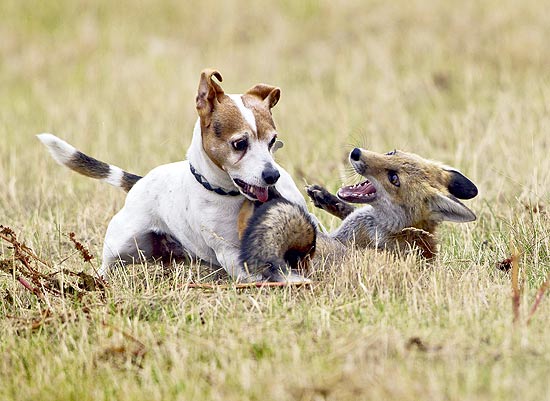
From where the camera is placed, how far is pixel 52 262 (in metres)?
6.53

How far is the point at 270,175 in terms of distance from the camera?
5473 millimetres

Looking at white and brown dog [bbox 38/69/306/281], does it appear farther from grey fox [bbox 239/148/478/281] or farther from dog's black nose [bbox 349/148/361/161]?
dog's black nose [bbox 349/148/361/161]

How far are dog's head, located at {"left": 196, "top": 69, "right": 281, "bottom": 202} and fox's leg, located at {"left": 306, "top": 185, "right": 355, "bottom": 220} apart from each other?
0.85 m

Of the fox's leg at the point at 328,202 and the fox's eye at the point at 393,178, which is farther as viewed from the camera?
the fox's leg at the point at 328,202

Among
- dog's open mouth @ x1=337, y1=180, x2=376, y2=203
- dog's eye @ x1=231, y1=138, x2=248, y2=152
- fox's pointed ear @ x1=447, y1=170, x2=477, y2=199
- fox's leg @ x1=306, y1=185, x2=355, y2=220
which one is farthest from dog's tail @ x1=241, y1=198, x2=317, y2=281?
fox's pointed ear @ x1=447, y1=170, x2=477, y2=199

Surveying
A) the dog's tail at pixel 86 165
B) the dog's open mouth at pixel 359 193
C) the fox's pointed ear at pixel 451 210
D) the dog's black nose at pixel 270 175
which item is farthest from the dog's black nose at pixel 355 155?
the dog's tail at pixel 86 165

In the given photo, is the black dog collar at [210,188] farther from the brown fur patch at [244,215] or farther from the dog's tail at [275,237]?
the dog's tail at [275,237]

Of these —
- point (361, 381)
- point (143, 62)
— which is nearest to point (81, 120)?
point (143, 62)

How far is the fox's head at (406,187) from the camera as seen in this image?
20.2 ft

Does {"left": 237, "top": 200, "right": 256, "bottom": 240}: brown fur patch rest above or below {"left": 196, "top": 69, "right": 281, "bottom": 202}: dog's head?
below

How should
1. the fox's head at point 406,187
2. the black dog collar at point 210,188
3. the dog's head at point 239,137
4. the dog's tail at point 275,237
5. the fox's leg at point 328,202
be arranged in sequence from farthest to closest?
the fox's leg at point 328,202, the fox's head at point 406,187, the black dog collar at point 210,188, the dog's head at point 239,137, the dog's tail at point 275,237

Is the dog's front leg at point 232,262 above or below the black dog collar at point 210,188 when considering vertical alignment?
below

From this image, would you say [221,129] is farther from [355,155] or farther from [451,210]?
[451,210]

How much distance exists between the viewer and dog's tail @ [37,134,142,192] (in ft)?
22.3
